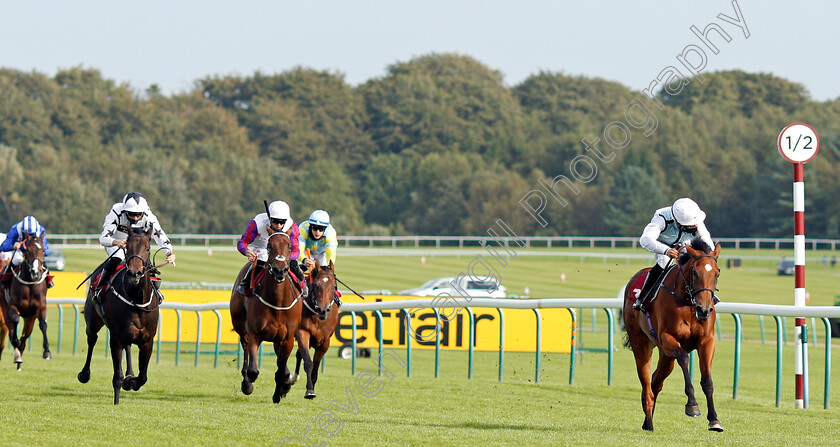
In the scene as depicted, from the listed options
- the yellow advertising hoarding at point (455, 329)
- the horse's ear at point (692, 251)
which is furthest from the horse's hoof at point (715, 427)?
the yellow advertising hoarding at point (455, 329)

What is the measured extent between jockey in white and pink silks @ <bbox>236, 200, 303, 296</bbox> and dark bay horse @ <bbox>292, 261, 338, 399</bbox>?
0.21 m

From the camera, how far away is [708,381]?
7289 mm

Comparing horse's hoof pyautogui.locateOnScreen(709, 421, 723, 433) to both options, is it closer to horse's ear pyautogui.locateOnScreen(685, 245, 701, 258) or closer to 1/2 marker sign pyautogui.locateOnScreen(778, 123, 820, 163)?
horse's ear pyautogui.locateOnScreen(685, 245, 701, 258)

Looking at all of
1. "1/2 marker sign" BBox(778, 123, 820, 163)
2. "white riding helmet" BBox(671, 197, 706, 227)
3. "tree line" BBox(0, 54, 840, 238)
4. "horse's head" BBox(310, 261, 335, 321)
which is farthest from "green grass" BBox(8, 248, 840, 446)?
"tree line" BBox(0, 54, 840, 238)

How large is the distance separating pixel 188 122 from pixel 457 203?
707 inches

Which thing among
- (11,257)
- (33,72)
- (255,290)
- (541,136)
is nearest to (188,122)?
(33,72)

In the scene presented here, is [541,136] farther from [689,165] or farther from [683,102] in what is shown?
[689,165]

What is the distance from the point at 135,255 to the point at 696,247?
4186 mm

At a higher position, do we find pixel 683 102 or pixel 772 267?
pixel 683 102

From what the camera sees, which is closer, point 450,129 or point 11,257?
point 11,257

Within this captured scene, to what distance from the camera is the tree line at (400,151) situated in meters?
50.6

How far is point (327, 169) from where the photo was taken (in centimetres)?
5762

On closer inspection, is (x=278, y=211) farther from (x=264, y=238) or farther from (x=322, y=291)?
(x=322, y=291)

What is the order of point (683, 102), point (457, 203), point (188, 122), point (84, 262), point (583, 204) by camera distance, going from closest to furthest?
point (84, 262) → point (583, 204) → point (457, 203) → point (683, 102) → point (188, 122)
